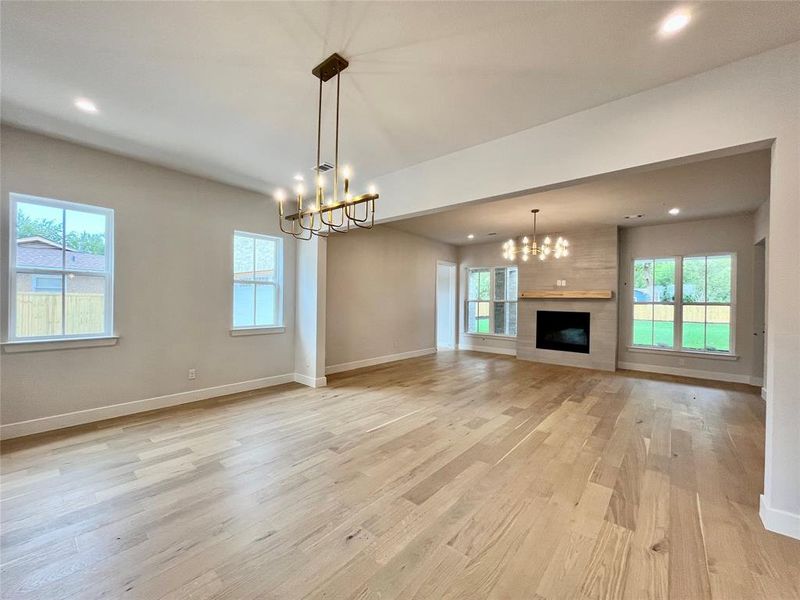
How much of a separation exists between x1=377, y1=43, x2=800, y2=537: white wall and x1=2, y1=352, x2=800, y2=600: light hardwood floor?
64cm

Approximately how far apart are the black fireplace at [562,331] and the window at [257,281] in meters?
5.55

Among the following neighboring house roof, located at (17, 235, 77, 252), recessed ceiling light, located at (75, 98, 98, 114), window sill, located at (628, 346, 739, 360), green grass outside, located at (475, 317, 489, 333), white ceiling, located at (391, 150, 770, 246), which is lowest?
window sill, located at (628, 346, 739, 360)

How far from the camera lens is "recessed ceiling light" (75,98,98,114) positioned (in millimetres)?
2639

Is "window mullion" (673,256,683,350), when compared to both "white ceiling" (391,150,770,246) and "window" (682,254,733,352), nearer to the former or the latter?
"window" (682,254,733,352)

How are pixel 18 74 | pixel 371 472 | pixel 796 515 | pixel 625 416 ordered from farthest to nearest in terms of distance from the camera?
1. pixel 625 416
2. pixel 371 472
3. pixel 18 74
4. pixel 796 515

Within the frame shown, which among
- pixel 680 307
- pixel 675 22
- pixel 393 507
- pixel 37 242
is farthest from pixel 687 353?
pixel 37 242

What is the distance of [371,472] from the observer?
2561 mm

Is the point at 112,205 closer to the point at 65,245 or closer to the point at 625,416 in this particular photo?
the point at 65,245

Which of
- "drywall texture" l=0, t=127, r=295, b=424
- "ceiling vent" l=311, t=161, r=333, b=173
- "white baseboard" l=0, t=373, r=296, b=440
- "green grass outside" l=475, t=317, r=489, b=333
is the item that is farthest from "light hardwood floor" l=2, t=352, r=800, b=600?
"green grass outside" l=475, t=317, r=489, b=333

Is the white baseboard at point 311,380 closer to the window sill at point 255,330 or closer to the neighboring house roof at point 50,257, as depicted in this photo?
the window sill at point 255,330

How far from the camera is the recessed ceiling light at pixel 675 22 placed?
5.85 ft

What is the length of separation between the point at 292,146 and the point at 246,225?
177cm

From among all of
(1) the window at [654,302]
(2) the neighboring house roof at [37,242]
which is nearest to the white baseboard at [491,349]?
(1) the window at [654,302]

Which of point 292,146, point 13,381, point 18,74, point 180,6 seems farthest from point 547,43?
point 13,381
